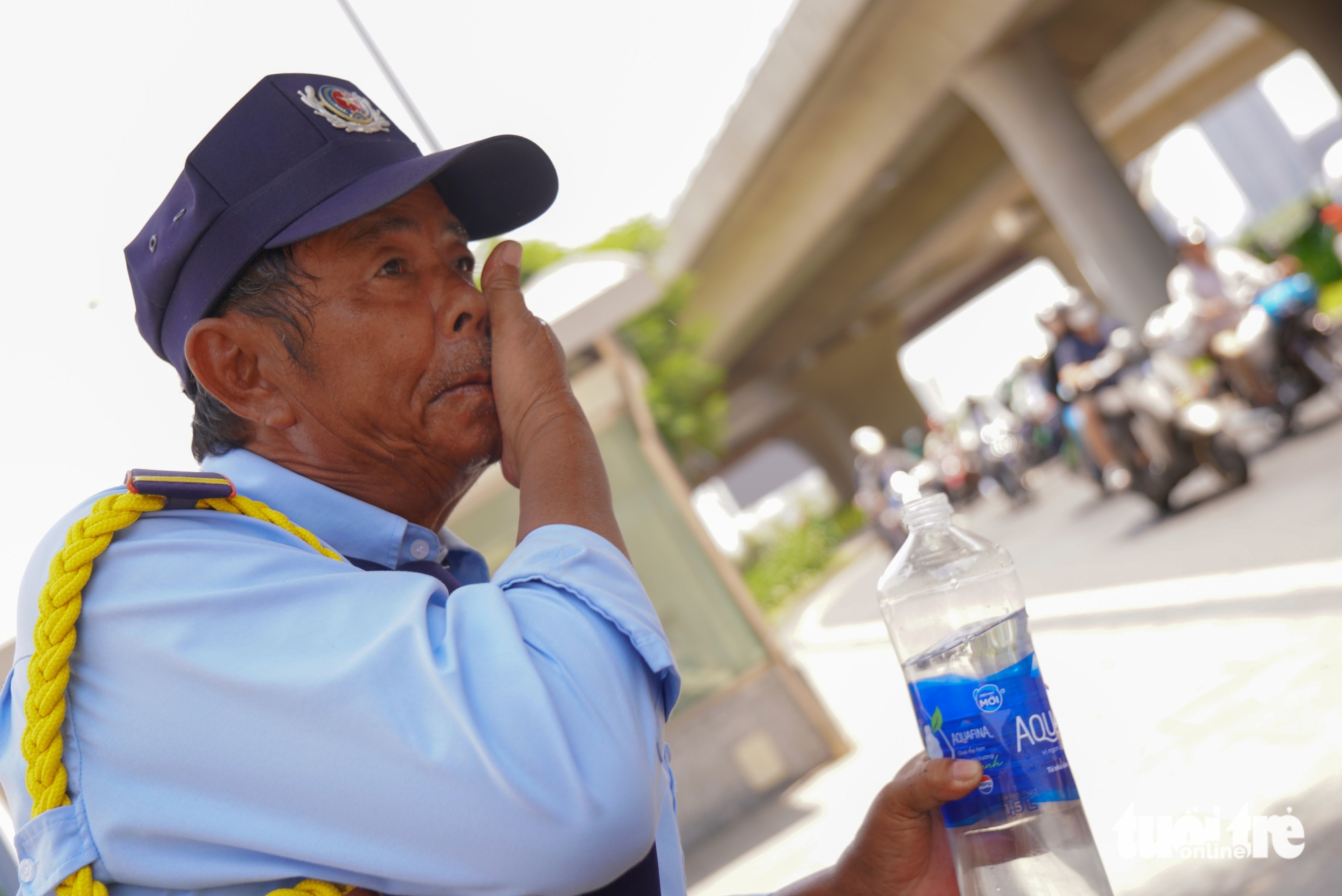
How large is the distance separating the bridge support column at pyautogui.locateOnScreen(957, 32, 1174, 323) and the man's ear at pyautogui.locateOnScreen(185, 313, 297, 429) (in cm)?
1813

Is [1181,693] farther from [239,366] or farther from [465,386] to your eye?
[239,366]

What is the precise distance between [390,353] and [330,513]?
227 mm

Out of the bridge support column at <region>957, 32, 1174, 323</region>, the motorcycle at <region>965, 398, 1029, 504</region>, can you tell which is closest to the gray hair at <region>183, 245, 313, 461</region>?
the motorcycle at <region>965, 398, 1029, 504</region>

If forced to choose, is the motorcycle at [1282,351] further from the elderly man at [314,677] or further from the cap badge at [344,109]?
the cap badge at [344,109]

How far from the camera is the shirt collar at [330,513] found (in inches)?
56.6

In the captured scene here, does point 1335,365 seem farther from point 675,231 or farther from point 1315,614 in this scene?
point 675,231

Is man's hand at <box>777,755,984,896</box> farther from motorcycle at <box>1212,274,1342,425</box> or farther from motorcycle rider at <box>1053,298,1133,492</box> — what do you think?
motorcycle at <box>1212,274,1342,425</box>

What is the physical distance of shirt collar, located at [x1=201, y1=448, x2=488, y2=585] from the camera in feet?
4.72

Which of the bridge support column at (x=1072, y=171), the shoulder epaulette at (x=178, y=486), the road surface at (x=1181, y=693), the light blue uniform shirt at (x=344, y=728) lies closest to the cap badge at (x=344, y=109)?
the shoulder epaulette at (x=178, y=486)

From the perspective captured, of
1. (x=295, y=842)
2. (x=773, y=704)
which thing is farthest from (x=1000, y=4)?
(x=295, y=842)

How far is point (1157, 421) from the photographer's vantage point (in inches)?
332

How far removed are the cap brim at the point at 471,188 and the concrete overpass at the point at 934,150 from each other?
52.9ft

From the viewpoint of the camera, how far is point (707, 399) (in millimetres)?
28328

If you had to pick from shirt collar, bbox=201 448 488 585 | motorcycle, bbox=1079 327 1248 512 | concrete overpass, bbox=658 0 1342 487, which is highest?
concrete overpass, bbox=658 0 1342 487
